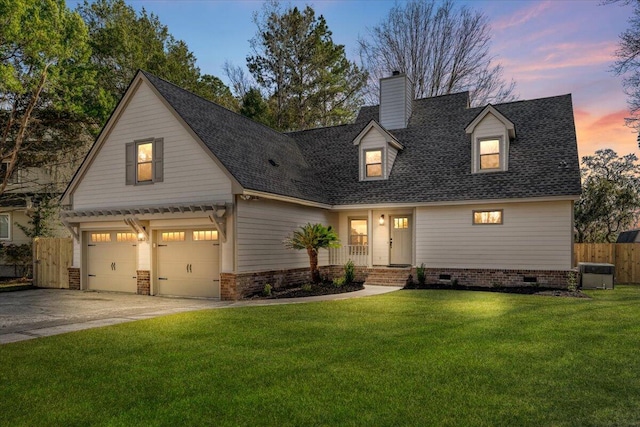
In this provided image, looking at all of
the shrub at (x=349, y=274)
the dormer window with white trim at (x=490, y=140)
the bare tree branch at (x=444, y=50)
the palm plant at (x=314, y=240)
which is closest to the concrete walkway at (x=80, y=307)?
the shrub at (x=349, y=274)

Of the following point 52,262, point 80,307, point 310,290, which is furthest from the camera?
point 52,262

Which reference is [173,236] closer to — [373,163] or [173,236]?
[173,236]

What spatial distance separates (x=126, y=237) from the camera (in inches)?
608

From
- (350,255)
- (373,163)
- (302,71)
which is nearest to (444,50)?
(302,71)

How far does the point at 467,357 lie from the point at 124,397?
439 cm

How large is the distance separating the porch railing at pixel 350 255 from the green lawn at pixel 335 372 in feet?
26.2

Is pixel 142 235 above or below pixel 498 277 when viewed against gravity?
above

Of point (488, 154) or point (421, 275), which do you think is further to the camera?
point (488, 154)

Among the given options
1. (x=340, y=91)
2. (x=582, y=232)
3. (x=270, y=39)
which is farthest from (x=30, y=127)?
(x=582, y=232)

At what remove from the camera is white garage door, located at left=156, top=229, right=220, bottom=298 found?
535 inches

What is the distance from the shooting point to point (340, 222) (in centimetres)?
1834

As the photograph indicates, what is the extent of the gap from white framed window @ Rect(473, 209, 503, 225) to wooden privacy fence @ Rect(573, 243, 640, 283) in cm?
504

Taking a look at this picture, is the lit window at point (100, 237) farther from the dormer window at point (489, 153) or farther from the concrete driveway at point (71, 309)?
the dormer window at point (489, 153)

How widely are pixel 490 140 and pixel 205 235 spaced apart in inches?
438
